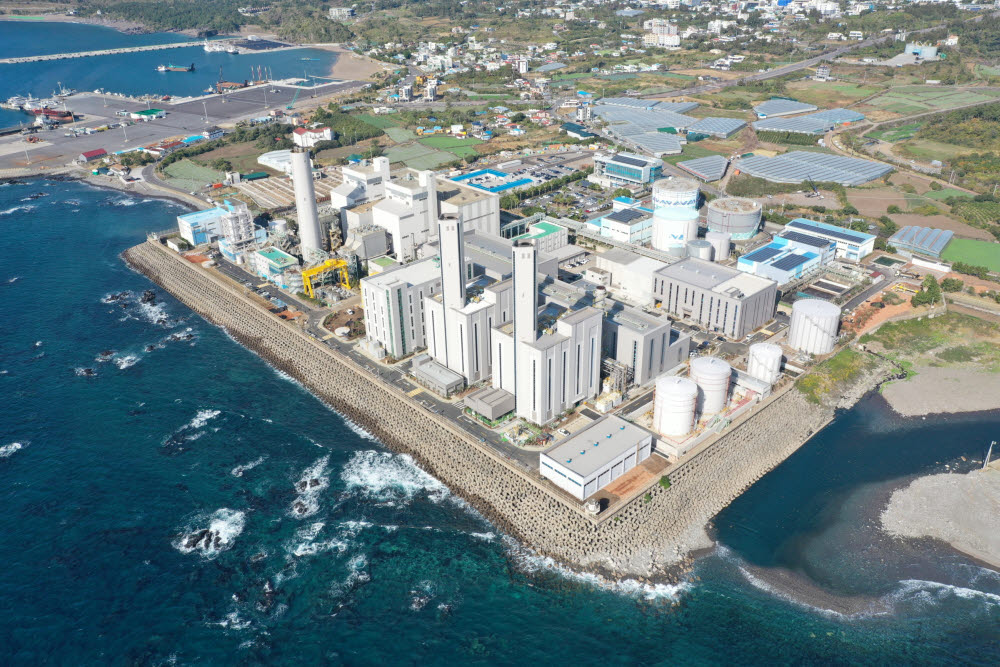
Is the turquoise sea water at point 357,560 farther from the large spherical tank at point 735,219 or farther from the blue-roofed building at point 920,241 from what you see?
the blue-roofed building at point 920,241

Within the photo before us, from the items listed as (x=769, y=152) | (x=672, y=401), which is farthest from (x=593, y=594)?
Result: (x=769, y=152)

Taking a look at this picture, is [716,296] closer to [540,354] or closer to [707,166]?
[540,354]

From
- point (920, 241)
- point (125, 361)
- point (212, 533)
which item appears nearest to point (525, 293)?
point (212, 533)

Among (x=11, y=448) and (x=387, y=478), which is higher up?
(x=11, y=448)

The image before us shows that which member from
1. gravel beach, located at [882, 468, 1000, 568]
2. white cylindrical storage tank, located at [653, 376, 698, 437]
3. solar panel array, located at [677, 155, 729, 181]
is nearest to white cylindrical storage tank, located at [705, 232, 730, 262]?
solar panel array, located at [677, 155, 729, 181]

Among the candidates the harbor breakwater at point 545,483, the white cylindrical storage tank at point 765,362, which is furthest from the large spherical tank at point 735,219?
the harbor breakwater at point 545,483

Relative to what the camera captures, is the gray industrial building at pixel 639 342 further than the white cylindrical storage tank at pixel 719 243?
No

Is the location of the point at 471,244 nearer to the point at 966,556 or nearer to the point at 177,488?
the point at 177,488

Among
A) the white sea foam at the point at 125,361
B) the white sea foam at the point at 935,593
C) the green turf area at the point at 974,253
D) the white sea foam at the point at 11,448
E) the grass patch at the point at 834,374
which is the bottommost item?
the white sea foam at the point at 935,593
